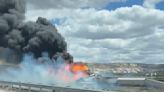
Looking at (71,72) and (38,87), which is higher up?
(71,72)

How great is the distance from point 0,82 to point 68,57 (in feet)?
81.1

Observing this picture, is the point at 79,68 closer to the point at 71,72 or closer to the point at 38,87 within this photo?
the point at 71,72

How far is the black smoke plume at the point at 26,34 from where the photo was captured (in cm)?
6281

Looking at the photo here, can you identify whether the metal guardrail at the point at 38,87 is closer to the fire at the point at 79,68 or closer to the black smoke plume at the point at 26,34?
the fire at the point at 79,68

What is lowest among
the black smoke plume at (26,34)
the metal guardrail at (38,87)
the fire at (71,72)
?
the metal guardrail at (38,87)

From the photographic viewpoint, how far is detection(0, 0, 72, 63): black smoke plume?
206ft

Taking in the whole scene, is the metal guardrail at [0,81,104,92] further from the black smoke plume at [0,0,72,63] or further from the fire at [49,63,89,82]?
the black smoke plume at [0,0,72,63]

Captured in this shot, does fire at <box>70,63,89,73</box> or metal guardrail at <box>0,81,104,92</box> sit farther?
fire at <box>70,63,89,73</box>

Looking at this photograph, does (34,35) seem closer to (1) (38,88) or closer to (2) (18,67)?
(2) (18,67)

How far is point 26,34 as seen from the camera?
66.8 metres

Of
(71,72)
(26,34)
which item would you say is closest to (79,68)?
(71,72)

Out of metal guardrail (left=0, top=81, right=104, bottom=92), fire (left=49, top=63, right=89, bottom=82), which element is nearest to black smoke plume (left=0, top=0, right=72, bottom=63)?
fire (left=49, top=63, right=89, bottom=82)

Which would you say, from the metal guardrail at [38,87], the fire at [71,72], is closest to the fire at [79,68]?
the fire at [71,72]

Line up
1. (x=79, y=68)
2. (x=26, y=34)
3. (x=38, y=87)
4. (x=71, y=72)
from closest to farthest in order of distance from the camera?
(x=38, y=87)
(x=79, y=68)
(x=71, y=72)
(x=26, y=34)
